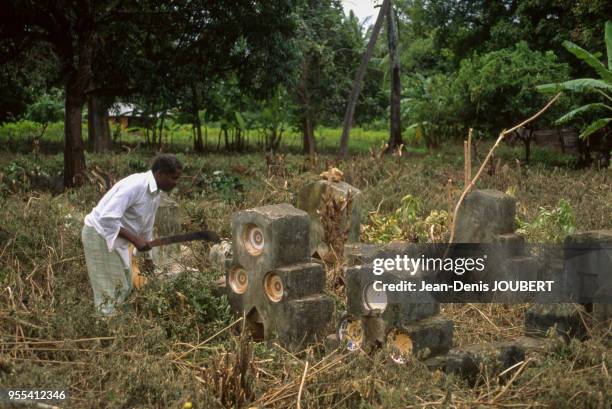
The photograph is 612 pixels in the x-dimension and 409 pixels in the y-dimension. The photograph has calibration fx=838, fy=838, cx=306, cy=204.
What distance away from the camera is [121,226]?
6281mm

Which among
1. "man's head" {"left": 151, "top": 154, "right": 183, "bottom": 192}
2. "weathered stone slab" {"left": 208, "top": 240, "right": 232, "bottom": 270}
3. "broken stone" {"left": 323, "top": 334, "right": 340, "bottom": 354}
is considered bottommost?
"broken stone" {"left": 323, "top": 334, "right": 340, "bottom": 354}

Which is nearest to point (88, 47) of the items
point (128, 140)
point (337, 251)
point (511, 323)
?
point (337, 251)

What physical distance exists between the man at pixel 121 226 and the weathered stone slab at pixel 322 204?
7.69ft

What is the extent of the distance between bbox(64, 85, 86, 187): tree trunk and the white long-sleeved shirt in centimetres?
766

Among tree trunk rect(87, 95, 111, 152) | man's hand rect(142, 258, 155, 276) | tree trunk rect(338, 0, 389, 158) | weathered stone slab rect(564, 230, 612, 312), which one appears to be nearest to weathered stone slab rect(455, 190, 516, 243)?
weathered stone slab rect(564, 230, 612, 312)

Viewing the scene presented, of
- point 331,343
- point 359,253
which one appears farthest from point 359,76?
point 331,343

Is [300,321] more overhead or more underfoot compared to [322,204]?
more underfoot

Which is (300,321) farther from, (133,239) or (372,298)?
(133,239)

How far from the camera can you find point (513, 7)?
70.0ft

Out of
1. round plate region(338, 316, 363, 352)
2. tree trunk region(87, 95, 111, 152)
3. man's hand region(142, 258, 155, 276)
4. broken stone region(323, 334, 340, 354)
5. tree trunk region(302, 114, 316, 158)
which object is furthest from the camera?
tree trunk region(302, 114, 316, 158)

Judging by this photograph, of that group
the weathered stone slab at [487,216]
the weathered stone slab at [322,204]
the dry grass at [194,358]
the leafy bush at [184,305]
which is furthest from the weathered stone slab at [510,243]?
the leafy bush at [184,305]

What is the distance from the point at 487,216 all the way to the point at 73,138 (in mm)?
8826

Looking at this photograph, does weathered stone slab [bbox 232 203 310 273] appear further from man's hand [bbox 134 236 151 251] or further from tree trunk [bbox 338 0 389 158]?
tree trunk [bbox 338 0 389 158]

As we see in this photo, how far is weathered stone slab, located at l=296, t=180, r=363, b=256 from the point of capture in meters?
8.45
